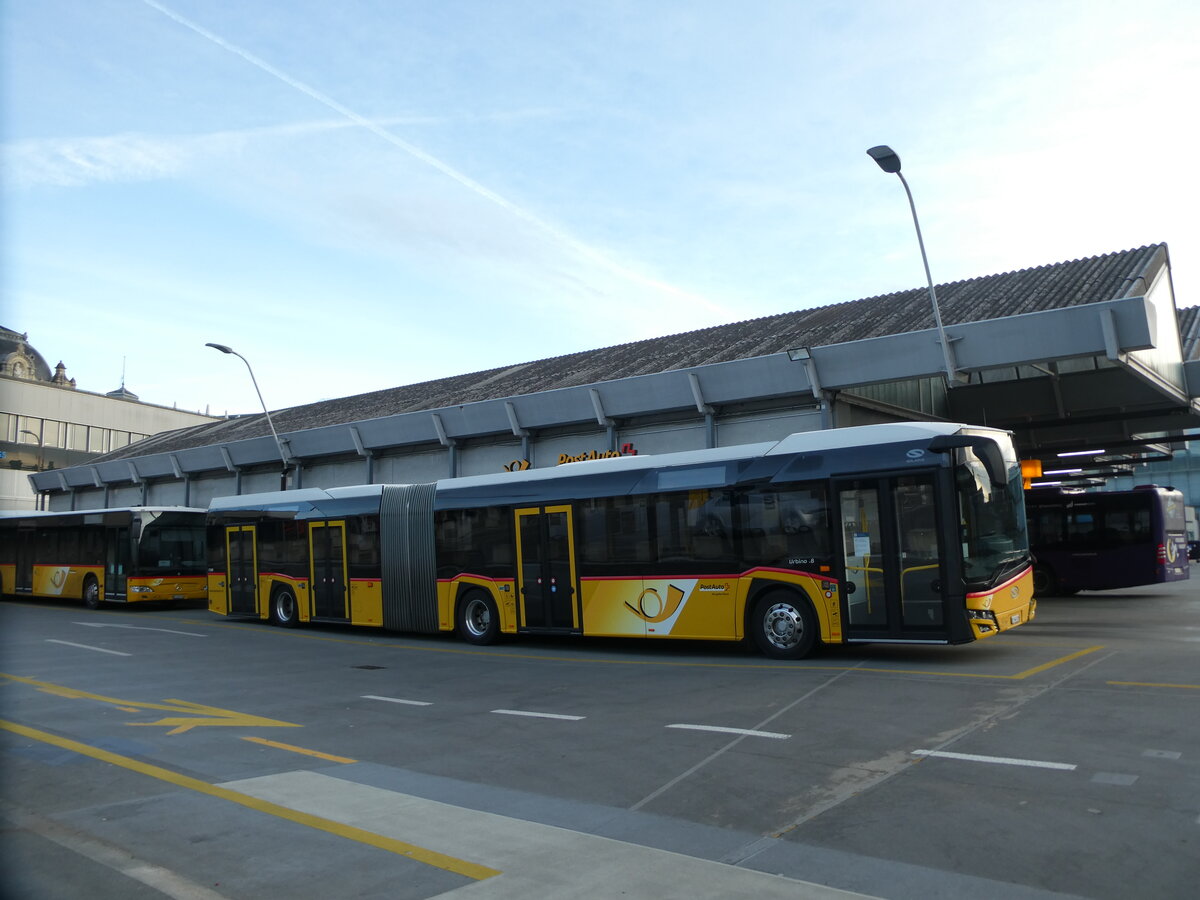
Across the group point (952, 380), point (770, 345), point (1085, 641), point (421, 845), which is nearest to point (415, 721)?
point (421, 845)

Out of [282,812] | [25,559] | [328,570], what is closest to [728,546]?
[282,812]

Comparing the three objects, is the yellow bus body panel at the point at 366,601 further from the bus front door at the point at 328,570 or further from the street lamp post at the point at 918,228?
the street lamp post at the point at 918,228

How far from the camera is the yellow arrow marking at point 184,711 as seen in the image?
375 inches

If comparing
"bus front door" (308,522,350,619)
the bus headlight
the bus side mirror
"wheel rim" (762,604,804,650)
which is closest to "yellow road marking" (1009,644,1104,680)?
the bus headlight

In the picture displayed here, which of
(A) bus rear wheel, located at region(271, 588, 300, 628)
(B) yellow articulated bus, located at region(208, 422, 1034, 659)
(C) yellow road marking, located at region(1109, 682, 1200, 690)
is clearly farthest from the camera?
(A) bus rear wheel, located at region(271, 588, 300, 628)

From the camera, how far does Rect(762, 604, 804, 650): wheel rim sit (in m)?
13.3

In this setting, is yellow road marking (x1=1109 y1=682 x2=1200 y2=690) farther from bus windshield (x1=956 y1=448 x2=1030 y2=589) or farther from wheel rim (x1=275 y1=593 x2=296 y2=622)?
wheel rim (x1=275 y1=593 x2=296 y2=622)

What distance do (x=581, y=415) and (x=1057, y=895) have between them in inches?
739

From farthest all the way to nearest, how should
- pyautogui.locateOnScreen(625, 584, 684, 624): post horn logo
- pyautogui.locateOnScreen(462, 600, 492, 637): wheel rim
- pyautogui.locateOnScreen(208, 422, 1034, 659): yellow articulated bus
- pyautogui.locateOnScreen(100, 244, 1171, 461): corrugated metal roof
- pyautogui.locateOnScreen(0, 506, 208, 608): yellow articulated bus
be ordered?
pyautogui.locateOnScreen(0, 506, 208, 608): yellow articulated bus
pyautogui.locateOnScreen(100, 244, 1171, 461): corrugated metal roof
pyautogui.locateOnScreen(462, 600, 492, 637): wheel rim
pyautogui.locateOnScreen(625, 584, 684, 624): post horn logo
pyautogui.locateOnScreen(208, 422, 1034, 659): yellow articulated bus

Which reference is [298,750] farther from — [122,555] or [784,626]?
[122,555]

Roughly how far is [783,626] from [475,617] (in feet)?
21.8

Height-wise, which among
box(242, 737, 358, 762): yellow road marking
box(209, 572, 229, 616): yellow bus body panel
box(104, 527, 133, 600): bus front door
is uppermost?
box(104, 527, 133, 600): bus front door

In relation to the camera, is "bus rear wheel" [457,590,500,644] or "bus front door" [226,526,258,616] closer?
"bus rear wheel" [457,590,500,644]

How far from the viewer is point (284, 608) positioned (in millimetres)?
21953
